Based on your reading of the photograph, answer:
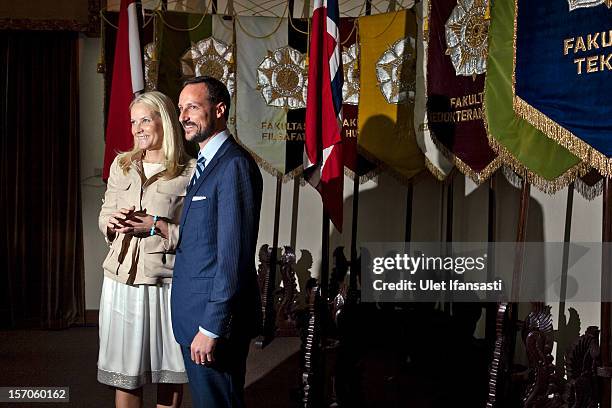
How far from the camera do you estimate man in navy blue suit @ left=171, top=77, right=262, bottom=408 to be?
186cm

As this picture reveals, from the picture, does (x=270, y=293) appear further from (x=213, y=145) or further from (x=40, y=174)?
(x=213, y=145)

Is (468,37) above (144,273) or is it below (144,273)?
above

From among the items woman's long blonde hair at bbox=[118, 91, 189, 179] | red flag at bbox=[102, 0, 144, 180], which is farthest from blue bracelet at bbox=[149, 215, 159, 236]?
red flag at bbox=[102, 0, 144, 180]

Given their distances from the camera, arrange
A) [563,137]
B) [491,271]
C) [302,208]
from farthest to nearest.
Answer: [302,208] < [491,271] < [563,137]

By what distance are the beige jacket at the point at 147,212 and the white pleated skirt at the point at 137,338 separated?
1.9 inches

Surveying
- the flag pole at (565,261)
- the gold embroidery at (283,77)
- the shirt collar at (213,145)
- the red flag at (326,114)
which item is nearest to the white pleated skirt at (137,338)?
the shirt collar at (213,145)

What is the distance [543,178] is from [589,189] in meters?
0.49

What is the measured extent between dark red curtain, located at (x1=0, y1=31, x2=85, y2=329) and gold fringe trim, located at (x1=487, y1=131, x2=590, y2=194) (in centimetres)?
350

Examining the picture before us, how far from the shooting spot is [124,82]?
13.4 ft

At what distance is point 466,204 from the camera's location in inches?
200

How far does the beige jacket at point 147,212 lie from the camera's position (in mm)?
2447

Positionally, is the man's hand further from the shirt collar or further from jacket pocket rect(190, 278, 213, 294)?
the shirt collar

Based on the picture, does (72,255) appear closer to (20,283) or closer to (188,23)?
(20,283)

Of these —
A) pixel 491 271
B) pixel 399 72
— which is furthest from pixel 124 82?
pixel 491 271
